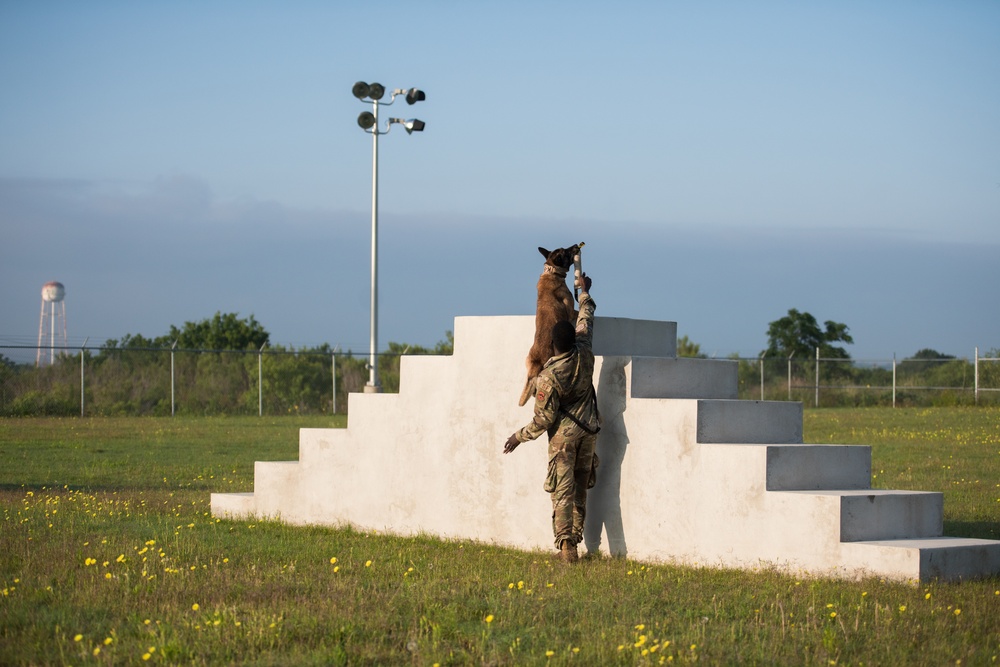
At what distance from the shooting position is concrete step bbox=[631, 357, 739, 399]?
10.9 m

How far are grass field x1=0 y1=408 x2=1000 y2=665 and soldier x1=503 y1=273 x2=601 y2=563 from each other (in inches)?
16.2

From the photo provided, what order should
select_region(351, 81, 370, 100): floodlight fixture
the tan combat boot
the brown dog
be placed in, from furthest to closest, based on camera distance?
select_region(351, 81, 370, 100): floodlight fixture → the brown dog → the tan combat boot

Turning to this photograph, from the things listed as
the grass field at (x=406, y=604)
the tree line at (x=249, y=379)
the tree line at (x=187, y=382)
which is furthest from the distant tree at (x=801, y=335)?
the grass field at (x=406, y=604)

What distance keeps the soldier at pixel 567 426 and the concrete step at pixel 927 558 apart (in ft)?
7.48

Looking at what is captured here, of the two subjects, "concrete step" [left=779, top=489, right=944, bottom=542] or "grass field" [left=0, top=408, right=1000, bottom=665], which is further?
"concrete step" [left=779, top=489, right=944, bottom=542]

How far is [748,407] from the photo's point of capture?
10617mm

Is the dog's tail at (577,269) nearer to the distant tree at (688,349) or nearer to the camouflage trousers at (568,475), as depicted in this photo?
the camouflage trousers at (568,475)

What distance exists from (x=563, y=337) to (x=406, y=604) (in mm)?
2876

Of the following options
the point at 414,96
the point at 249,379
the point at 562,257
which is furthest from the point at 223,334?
the point at 562,257

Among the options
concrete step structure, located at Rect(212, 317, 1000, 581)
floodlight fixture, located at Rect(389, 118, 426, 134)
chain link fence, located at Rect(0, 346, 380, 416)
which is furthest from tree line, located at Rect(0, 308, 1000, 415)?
concrete step structure, located at Rect(212, 317, 1000, 581)

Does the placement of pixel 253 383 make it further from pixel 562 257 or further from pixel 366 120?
pixel 562 257

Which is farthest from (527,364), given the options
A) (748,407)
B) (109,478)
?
(109,478)

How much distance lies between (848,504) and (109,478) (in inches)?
496

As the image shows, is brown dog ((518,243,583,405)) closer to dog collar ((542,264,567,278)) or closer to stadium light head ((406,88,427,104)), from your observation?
dog collar ((542,264,567,278))
